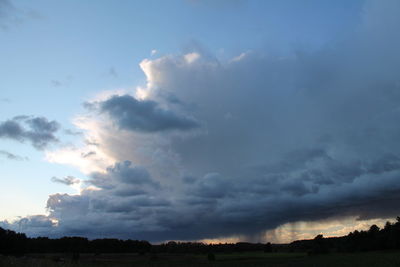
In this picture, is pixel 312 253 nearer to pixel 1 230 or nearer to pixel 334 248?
pixel 334 248

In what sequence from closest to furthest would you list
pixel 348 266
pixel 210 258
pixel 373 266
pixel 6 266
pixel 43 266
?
pixel 6 266, pixel 43 266, pixel 373 266, pixel 348 266, pixel 210 258

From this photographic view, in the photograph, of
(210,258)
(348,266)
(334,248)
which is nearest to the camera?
(348,266)

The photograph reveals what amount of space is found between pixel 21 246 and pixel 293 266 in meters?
132

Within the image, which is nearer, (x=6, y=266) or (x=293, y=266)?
(x=6, y=266)

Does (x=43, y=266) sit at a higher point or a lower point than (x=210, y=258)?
higher

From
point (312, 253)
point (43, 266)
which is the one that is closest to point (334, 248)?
point (312, 253)

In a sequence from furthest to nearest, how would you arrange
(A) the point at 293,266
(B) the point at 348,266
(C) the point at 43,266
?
1. (A) the point at 293,266
2. (B) the point at 348,266
3. (C) the point at 43,266

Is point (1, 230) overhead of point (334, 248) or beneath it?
overhead

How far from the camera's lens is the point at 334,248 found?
617ft

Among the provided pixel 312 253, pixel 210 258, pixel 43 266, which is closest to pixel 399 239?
pixel 312 253

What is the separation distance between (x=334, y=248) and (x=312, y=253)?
41.1m

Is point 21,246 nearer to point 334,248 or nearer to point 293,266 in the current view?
point 293,266

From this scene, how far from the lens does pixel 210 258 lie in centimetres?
13000

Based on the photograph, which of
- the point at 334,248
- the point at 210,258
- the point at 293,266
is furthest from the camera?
the point at 334,248
